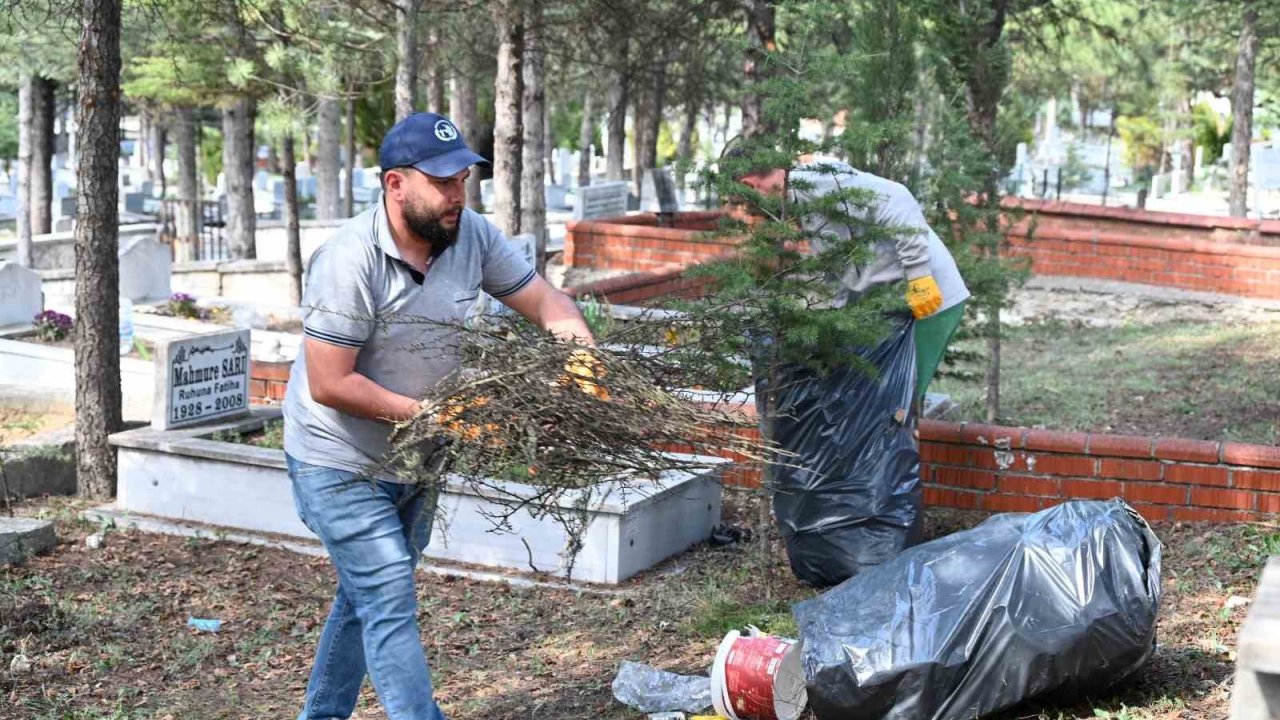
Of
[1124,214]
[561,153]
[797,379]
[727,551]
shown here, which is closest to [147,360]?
[727,551]

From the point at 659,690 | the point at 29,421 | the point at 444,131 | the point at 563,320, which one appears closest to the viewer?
the point at 444,131

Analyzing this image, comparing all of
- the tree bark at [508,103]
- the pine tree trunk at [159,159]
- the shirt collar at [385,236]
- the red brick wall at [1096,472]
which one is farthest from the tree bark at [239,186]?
the pine tree trunk at [159,159]

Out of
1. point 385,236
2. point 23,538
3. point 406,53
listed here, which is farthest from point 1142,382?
point 385,236

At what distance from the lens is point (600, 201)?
19797 mm

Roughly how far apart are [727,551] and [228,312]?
7.74 metres

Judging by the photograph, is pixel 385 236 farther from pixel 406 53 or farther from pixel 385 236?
pixel 406 53

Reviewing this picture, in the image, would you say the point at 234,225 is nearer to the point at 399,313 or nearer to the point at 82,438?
the point at 82,438

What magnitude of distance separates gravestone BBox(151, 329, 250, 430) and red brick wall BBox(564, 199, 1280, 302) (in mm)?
6048

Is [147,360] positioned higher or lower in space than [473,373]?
lower

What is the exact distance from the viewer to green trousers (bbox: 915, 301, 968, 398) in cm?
562

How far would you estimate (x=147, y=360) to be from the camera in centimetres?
988

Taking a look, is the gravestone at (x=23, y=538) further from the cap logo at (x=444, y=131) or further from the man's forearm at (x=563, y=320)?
the cap logo at (x=444, y=131)

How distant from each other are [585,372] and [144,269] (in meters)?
11.0

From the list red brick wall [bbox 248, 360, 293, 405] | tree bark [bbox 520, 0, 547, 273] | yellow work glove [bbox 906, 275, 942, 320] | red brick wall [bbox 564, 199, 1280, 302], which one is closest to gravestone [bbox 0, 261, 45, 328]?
red brick wall [bbox 248, 360, 293, 405]
